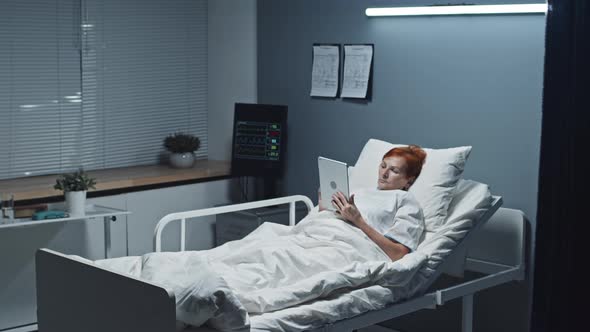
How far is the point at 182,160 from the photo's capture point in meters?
5.13

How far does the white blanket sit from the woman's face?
0.30 meters

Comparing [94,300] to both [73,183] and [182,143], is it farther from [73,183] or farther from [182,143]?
[182,143]

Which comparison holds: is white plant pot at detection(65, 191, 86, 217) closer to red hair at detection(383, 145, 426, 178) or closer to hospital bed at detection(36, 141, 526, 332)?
hospital bed at detection(36, 141, 526, 332)

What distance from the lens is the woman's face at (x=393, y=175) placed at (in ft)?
12.2

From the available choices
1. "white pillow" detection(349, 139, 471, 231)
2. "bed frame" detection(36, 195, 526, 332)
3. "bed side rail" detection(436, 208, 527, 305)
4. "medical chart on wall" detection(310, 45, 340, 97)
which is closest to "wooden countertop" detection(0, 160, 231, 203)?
"medical chart on wall" detection(310, 45, 340, 97)

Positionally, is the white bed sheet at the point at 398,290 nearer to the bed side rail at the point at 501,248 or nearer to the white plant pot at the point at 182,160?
the bed side rail at the point at 501,248

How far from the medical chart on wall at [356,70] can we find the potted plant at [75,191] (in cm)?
149

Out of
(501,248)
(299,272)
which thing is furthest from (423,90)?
(299,272)

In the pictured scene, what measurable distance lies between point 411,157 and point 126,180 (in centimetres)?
170

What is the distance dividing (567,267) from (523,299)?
2.06 m

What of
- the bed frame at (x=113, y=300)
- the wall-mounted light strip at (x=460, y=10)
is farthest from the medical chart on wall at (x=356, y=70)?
the bed frame at (x=113, y=300)

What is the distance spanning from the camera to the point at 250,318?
9.01 feet

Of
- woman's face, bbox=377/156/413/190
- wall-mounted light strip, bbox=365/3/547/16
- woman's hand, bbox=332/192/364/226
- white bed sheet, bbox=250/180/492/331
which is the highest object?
wall-mounted light strip, bbox=365/3/547/16

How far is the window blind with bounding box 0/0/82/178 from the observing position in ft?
15.0
